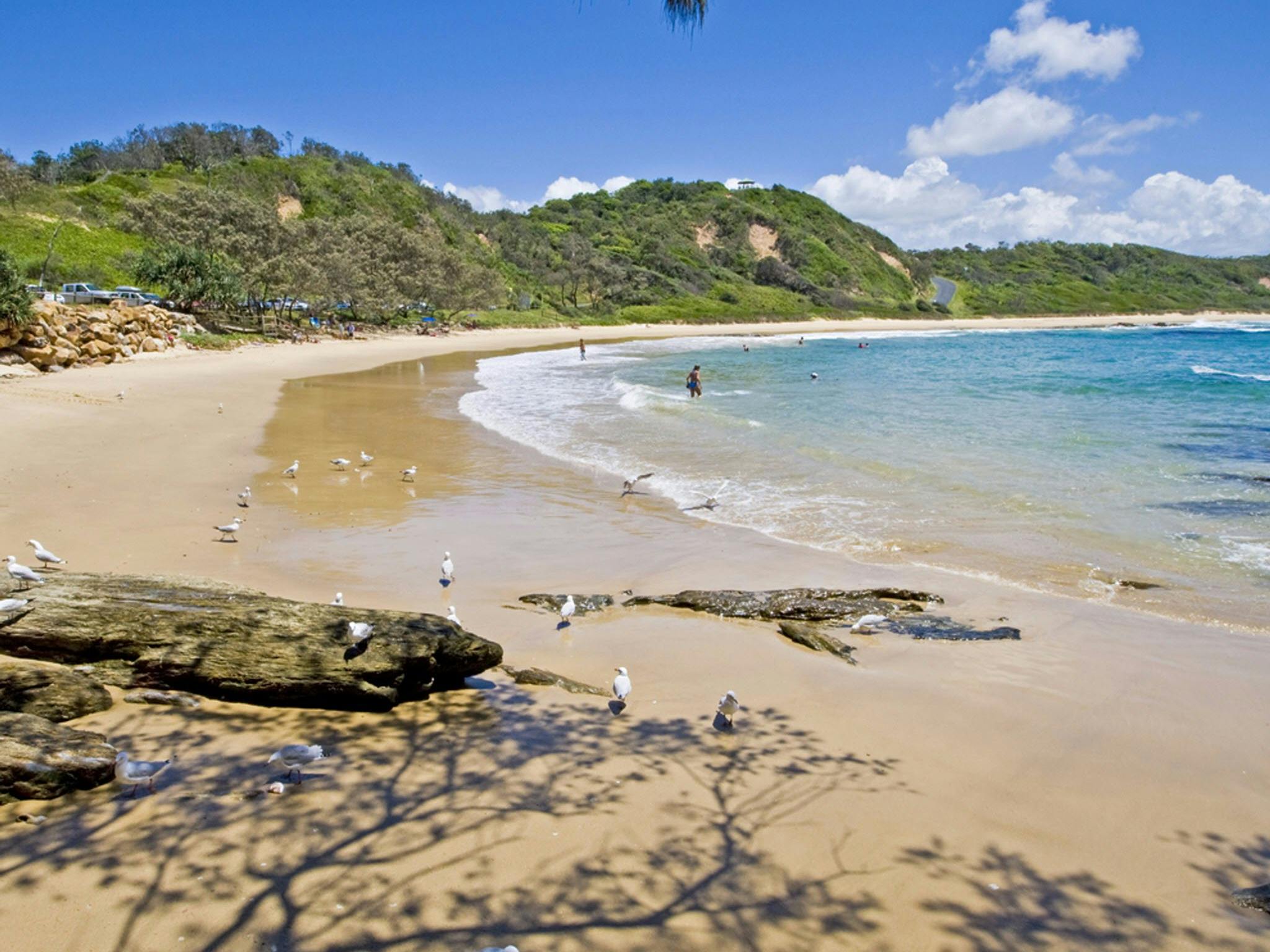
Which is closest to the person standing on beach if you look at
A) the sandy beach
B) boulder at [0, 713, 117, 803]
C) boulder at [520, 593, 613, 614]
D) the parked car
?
the sandy beach

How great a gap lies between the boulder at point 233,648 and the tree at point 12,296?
72.2 feet

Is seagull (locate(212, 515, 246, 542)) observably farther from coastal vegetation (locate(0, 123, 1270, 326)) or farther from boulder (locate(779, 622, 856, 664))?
coastal vegetation (locate(0, 123, 1270, 326))

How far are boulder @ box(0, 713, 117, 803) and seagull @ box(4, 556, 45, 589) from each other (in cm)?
170

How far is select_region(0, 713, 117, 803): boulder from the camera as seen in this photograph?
405 centimetres

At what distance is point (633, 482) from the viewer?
12961 millimetres

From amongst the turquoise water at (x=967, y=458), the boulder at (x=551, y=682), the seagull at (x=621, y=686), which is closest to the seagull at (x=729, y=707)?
the seagull at (x=621, y=686)

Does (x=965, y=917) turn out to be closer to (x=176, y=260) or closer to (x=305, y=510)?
(x=305, y=510)

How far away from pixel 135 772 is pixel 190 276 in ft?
146

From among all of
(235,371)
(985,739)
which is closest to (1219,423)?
(985,739)

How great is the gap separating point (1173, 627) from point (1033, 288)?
487 ft

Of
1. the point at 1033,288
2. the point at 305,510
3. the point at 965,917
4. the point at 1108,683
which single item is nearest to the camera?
the point at 965,917

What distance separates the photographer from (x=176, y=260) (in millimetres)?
40844

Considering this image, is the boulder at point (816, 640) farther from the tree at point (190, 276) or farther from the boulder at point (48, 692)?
the tree at point (190, 276)

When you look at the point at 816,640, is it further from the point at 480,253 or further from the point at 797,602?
the point at 480,253
